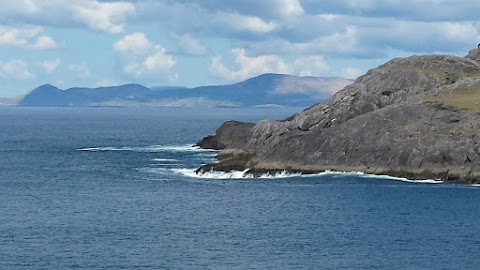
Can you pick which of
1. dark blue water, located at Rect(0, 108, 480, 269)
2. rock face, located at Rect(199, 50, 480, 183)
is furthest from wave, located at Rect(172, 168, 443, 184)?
dark blue water, located at Rect(0, 108, 480, 269)

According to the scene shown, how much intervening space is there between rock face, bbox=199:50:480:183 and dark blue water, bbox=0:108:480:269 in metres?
7.14

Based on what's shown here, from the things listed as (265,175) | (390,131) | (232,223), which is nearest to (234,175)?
(265,175)

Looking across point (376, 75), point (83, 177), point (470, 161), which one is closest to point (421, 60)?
point (376, 75)

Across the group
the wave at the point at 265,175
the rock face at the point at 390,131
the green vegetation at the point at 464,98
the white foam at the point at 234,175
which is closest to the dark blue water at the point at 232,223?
the wave at the point at 265,175

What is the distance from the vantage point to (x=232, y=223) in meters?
110

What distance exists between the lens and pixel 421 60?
193 meters

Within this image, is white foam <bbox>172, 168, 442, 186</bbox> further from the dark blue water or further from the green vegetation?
the green vegetation

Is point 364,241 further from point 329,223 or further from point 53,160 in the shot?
point 53,160

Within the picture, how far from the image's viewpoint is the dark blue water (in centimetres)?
8875

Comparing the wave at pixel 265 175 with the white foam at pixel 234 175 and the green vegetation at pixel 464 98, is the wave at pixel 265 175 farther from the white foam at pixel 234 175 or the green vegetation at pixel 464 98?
the green vegetation at pixel 464 98

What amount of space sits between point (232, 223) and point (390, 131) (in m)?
56.4

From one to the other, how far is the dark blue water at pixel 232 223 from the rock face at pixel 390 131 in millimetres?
7144

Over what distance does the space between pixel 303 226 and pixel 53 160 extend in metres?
97.3

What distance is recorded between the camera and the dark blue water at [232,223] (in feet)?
291
